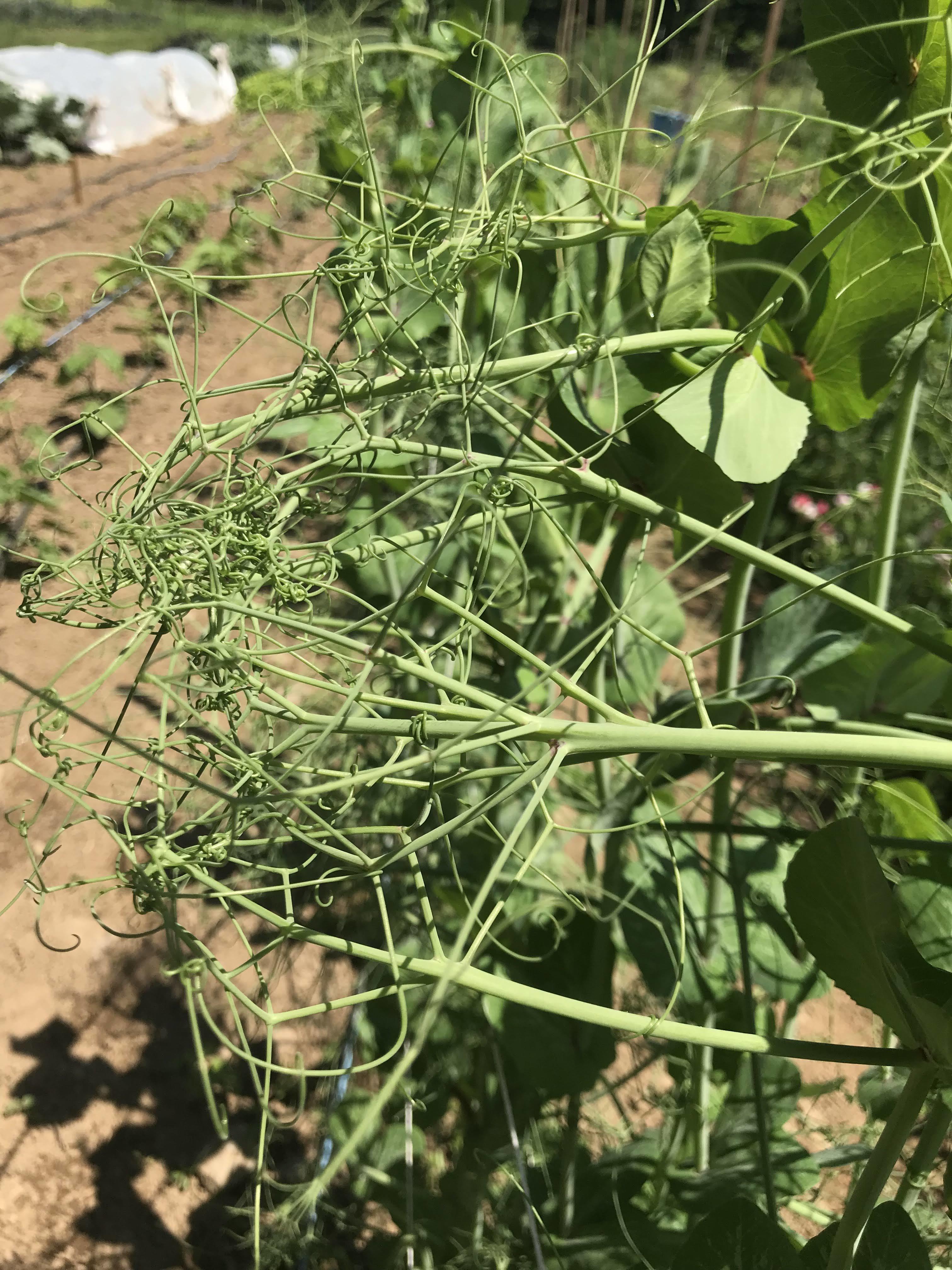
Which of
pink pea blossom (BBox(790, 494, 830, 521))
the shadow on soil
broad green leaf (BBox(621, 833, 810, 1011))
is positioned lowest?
the shadow on soil

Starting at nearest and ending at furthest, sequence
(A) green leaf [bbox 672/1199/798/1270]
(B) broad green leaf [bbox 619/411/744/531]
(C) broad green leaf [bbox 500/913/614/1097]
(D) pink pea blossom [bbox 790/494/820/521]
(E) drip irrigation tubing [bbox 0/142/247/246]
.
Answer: (A) green leaf [bbox 672/1199/798/1270]
(B) broad green leaf [bbox 619/411/744/531]
(C) broad green leaf [bbox 500/913/614/1097]
(D) pink pea blossom [bbox 790/494/820/521]
(E) drip irrigation tubing [bbox 0/142/247/246]

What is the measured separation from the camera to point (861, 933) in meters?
0.46

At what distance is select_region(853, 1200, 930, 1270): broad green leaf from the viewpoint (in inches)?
18.1

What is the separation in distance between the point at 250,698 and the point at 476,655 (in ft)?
1.58

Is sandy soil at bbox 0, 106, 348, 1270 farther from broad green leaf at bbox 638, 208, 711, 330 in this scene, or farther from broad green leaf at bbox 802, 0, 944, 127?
broad green leaf at bbox 802, 0, 944, 127

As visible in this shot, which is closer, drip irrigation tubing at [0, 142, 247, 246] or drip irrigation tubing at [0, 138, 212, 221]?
drip irrigation tubing at [0, 142, 247, 246]

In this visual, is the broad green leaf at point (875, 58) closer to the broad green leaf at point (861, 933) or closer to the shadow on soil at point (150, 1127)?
the broad green leaf at point (861, 933)

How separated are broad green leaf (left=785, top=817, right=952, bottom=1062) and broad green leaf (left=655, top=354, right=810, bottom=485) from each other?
0.21 m

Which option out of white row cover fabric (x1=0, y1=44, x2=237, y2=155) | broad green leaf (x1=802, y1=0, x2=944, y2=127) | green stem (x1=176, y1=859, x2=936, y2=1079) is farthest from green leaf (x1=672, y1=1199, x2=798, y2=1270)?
white row cover fabric (x1=0, y1=44, x2=237, y2=155)

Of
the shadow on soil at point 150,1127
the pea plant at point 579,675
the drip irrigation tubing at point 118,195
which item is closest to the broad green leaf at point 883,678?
the pea plant at point 579,675

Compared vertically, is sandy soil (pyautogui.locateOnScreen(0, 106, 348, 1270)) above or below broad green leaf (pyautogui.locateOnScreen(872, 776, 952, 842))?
below

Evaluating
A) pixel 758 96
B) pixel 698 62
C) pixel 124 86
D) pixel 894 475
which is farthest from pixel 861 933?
pixel 124 86

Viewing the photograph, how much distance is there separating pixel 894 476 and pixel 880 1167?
423 millimetres

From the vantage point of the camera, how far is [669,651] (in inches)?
19.2
